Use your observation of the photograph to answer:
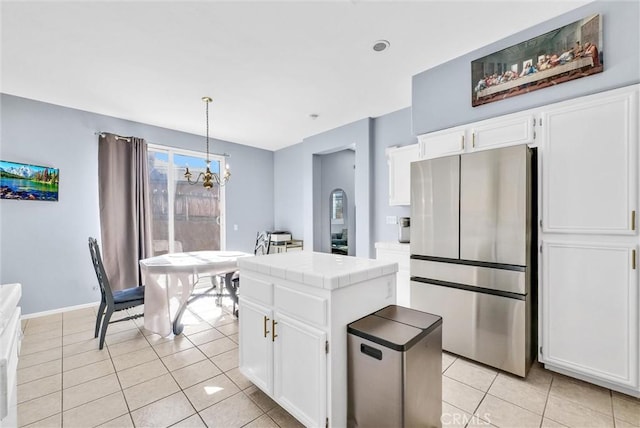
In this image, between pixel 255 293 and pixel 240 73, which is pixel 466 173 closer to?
pixel 255 293

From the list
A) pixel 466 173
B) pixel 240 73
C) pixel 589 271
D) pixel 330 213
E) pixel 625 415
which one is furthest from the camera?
pixel 330 213

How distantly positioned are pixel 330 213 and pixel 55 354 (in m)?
4.47

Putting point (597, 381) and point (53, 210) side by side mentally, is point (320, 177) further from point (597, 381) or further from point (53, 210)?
point (597, 381)

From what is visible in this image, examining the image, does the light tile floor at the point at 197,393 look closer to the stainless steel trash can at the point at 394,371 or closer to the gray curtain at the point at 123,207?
the stainless steel trash can at the point at 394,371

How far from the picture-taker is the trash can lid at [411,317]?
58.7 inches

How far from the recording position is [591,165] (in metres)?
1.98

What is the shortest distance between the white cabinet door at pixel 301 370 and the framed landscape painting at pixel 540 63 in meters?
2.54

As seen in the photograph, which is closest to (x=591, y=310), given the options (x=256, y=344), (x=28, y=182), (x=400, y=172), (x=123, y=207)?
(x=400, y=172)

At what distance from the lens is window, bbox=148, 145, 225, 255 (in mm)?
4742

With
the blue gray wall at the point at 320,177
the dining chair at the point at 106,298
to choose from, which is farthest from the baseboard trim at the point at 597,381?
the dining chair at the point at 106,298

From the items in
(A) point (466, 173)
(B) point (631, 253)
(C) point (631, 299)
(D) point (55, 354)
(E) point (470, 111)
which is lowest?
(D) point (55, 354)

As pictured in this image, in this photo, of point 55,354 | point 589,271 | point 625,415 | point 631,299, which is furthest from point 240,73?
point 625,415

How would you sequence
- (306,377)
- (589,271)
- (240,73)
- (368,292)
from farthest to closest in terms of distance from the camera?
(240,73) → (589,271) → (368,292) → (306,377)

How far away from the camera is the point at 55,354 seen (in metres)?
2.60
